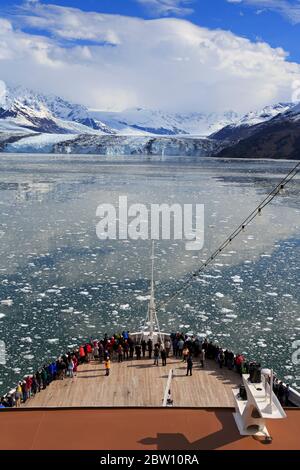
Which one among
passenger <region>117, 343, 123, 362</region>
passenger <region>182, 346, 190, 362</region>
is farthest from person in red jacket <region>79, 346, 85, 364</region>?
passenger <region>182, 346, 190, 362</region>

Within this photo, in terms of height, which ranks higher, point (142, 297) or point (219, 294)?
point (219, 294)

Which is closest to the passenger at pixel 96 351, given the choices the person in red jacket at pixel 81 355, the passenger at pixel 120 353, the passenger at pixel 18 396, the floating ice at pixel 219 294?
the person in red jacket at pixel 81 355

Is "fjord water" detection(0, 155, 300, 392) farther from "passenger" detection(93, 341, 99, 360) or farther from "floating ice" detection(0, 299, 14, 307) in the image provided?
"passenger" detection(93, 341, 99, 360)

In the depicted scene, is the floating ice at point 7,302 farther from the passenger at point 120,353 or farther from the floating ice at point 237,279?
the floating ice at point 237,279

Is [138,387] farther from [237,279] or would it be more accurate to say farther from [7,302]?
[237,279]

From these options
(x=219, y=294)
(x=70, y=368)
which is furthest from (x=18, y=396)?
(x=219, y=294)

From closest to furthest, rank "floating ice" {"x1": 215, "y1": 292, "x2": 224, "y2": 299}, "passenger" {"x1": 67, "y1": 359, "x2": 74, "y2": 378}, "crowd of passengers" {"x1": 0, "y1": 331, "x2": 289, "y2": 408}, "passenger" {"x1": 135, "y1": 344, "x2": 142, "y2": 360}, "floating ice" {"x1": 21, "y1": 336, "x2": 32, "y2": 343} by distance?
"crowd of passengers" {"x1": 0, "y1": 331, "x2": 289, "y2": 408}
"passenger" {"x1": 67, "y1": 359, "x2": 74, "y2": 378}
"passenger" {"x1": 135, "y1": 344, "x2": 142, "y2": 360}
"floating ice" {"x1": 21, "y1": 336, "x2": 32, "y2": 343}
"floating ice" {"x1": 215, "y1": 292, "x2": 224, "y2": 299}

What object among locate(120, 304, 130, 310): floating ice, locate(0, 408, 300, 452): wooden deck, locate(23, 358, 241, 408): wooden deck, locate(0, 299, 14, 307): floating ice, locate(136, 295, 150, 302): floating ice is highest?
locate(136, 295, 150, 302): floating ice

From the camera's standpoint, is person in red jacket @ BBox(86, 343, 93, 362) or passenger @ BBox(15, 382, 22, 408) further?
person in red jacket @ BBox(86, 343, 93, 362)
